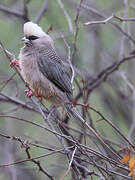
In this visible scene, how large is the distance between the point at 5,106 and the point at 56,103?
A: 3.21 metres

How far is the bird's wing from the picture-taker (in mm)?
4766

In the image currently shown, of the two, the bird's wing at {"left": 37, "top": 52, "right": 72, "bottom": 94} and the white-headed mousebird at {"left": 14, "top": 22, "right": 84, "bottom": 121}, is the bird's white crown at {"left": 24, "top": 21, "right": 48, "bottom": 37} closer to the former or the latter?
the white-headed mousebird at {"left": 14, "top": 22, "right": 84, "bottom": 121}

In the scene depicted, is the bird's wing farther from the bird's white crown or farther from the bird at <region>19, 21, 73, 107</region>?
the bird's white crown

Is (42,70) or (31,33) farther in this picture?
(31,33)

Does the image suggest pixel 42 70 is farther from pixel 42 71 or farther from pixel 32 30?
pixel 32 30

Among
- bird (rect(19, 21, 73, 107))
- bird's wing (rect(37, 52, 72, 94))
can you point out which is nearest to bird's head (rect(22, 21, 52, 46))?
bird (rect(19, 21, 73, 107))

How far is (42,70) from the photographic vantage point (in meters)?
4.78

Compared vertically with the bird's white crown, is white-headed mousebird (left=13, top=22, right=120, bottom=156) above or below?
below

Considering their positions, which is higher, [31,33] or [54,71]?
[31,33]

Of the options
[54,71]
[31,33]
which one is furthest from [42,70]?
[31,33]

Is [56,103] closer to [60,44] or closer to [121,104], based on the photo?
[121,104]

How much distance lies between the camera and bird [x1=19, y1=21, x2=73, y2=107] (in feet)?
15.5

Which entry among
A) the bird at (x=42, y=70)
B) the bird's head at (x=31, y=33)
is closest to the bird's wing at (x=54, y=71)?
the bird at (x=42, y=70)

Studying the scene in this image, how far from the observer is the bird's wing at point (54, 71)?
4.77m
